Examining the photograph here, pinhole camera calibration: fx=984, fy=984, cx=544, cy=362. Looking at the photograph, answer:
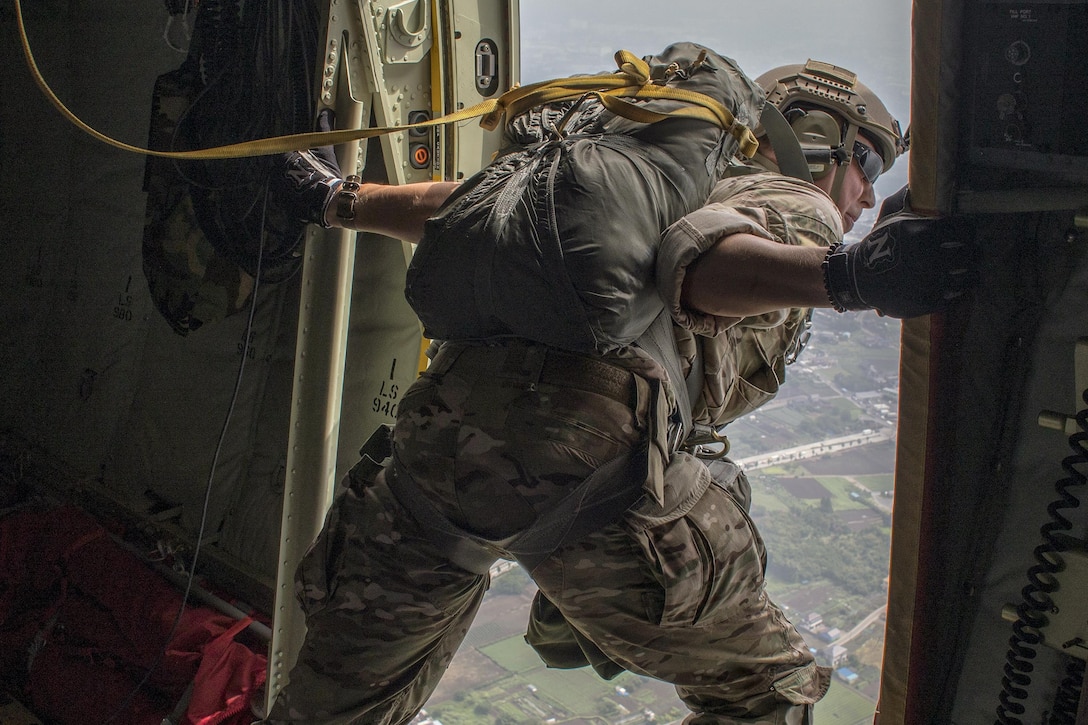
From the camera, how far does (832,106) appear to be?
2.28 meters

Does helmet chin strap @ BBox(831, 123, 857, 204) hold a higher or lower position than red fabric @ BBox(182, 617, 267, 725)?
higher

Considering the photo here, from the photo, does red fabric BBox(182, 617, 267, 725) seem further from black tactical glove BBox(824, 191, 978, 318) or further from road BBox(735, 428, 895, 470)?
black tactical glove BBox(824, 191, 978, 318)

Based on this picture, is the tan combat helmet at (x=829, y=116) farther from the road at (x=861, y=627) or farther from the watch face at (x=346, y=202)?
the road at (x=861, y=627)

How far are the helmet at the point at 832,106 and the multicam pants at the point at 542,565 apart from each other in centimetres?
87

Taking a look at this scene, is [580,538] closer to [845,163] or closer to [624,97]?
[624,97]

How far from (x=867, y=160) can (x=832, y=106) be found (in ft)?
0.53

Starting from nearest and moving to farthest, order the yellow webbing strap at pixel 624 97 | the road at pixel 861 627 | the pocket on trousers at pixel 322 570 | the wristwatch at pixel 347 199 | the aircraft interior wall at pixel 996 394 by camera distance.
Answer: the aircraft interior wall at pixel 996 394
the yellow webbing strap at pixel 624 97
the pocket on trousers at pixel 322 570
the wristwatch at pixel 347 199
the road at pixel 861 627

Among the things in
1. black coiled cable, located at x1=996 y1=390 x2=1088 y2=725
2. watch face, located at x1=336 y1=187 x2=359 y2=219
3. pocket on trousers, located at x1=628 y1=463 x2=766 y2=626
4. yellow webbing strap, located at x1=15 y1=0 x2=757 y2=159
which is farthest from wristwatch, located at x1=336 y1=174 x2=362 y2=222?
black coiled cable, located at x1=996 y1=390 x2=1088 y2=725

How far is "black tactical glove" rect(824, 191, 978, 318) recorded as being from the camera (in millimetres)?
1432

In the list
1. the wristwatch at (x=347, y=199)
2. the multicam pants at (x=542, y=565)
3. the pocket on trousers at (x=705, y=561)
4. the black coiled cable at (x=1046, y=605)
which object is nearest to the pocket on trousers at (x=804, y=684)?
the multicam pants at (x=542, y=565)

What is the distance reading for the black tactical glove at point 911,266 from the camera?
1432 mm

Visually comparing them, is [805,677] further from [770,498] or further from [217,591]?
[217,591]

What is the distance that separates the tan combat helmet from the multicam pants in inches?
33.0

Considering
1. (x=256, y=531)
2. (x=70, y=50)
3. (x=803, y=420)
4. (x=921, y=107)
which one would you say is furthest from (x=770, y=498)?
(x=70, y=50)
